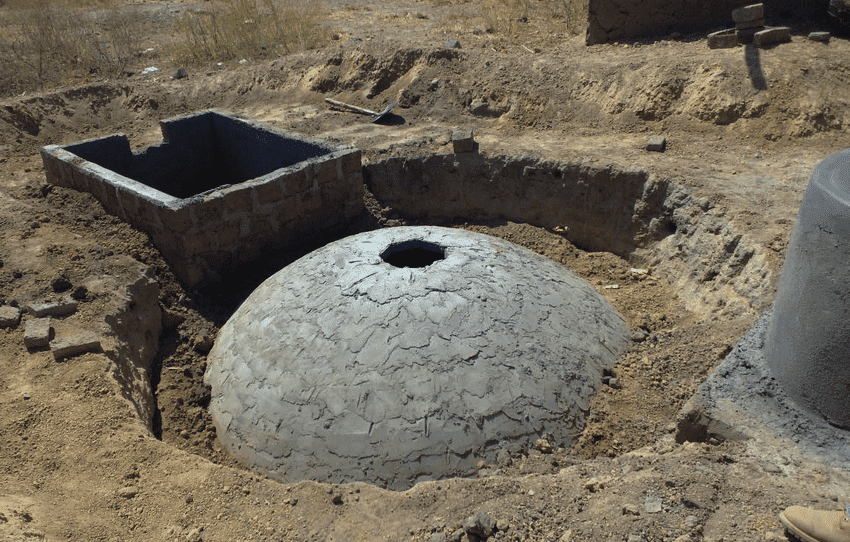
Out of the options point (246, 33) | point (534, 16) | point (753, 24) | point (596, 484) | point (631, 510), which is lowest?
point (596, 484)

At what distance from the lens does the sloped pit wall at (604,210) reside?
6191mm

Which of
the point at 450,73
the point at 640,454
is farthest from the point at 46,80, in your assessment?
the point at 640,454

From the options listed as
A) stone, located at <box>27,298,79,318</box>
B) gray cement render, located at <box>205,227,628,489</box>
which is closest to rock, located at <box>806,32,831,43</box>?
→ gray cement render, located at <box>205,227,628,489</box>

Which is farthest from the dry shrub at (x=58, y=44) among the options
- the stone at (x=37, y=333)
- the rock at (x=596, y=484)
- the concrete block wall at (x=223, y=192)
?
the rock at (x=596, y=484)

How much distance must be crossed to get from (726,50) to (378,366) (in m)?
8.26

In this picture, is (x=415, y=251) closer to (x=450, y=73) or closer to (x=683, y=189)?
(x=683, y=189)

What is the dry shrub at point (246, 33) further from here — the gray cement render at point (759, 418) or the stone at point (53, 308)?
the gray cement render at point (759, 418)

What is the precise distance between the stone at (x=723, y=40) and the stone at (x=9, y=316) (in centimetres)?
1024

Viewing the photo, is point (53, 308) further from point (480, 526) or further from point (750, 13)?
point (750, 13)

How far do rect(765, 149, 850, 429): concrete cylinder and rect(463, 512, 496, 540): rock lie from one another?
1.99m

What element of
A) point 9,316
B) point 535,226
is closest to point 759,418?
point 535,226

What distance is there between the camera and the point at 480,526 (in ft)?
11.2

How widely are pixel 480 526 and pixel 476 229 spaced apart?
562 cm

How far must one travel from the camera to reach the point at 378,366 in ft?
14.6
